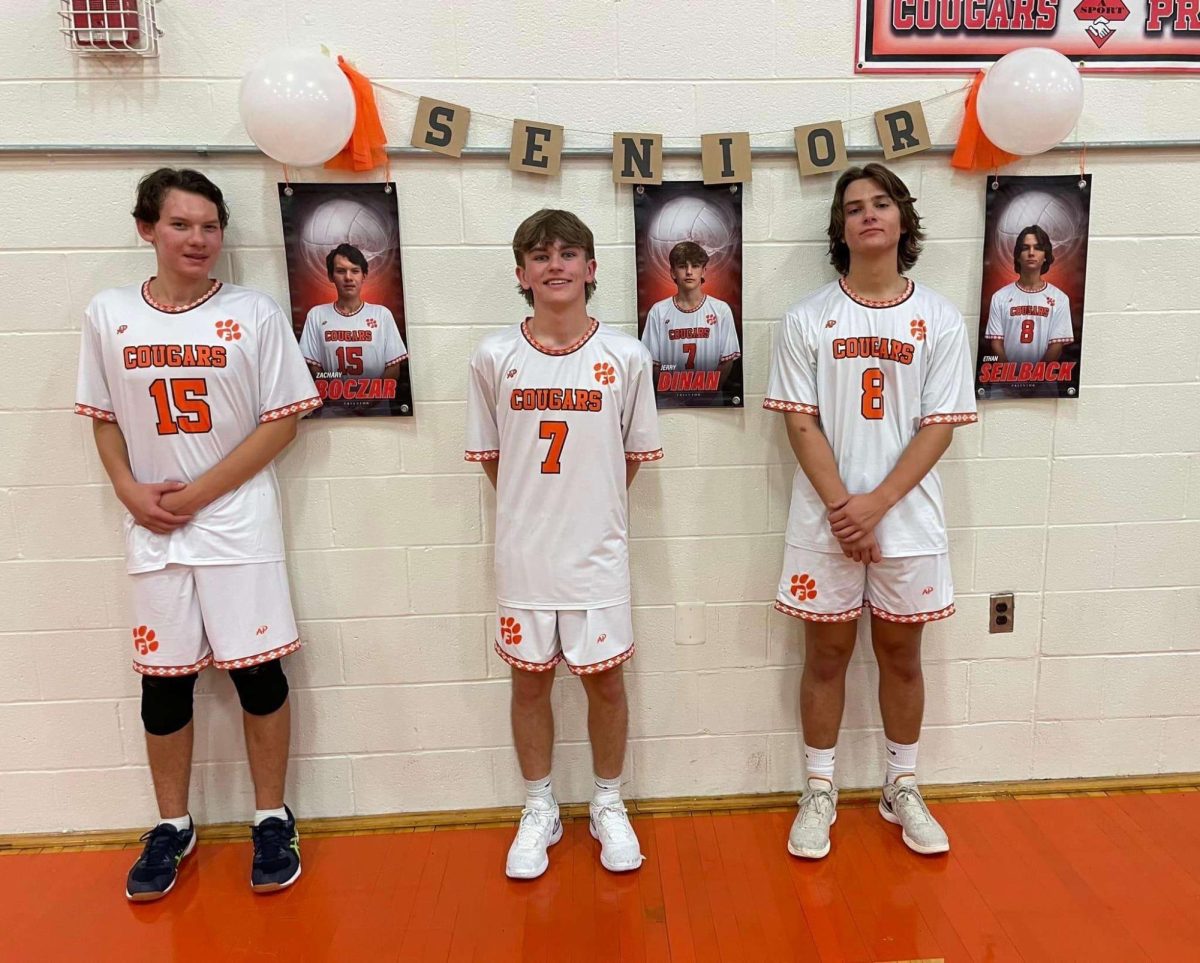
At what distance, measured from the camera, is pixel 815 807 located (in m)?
2.12

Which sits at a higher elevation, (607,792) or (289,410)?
(289,410)

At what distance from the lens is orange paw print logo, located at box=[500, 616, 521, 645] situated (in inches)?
76.8

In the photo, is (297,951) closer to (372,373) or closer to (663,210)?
(372,373)

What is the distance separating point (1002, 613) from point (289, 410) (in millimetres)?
1948

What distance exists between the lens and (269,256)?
2.01 meters

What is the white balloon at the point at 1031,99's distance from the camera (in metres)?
1.84

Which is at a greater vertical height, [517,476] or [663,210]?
[663,210]

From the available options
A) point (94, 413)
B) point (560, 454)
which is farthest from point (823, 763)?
point (94, 413)

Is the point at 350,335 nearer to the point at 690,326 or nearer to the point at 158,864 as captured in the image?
the point at 690,326


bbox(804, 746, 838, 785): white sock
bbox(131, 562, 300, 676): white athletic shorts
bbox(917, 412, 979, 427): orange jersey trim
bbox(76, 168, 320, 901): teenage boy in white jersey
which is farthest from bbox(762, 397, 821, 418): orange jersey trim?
bbox(131, 562, 300, 676): white athletic shorts

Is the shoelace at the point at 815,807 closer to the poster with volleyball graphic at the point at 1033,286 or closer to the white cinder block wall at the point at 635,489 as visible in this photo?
the white cinder block wall at the point at 635,489

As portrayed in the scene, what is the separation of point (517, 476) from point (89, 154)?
126 centimetres

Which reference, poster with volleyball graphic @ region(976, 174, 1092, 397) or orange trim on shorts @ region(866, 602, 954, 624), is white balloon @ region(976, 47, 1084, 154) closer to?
poster with volleyball graphic @ region(976, 174, 1092, 397)

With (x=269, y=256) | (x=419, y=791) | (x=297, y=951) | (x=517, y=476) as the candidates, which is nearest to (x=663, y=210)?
(x=517, y=476)
